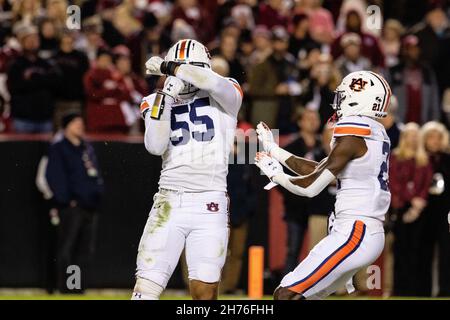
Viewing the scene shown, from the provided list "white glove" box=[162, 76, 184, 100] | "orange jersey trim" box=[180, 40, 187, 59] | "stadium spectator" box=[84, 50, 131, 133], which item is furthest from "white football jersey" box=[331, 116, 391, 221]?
"stadium spectator" box=[84, 50, 131, 133]

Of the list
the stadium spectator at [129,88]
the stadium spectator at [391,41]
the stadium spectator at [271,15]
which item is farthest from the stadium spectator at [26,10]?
the stadium spectator at [391,41]

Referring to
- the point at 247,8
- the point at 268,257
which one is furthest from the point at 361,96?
the point at 247,8

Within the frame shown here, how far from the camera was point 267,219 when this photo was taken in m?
14.2

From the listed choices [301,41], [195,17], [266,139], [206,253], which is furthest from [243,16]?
[206,253]

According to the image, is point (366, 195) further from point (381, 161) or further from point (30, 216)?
point (30, 216)

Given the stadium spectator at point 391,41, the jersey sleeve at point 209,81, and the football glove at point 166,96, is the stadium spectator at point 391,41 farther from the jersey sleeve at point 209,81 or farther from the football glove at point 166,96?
the football glove at point 166,96

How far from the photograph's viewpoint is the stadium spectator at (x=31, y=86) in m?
13.7

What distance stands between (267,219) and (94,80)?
2.37 m

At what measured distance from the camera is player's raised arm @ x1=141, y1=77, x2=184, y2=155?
8812 millimetres

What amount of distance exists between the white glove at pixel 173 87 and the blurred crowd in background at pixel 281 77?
4289 millimetres

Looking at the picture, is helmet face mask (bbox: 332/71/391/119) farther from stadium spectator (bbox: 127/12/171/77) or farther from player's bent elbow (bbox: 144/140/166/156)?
stadium spectator (bbox: 127/12/171/77)

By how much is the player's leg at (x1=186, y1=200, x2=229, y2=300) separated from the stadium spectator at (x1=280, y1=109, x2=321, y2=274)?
4.50 m

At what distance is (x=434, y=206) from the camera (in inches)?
537

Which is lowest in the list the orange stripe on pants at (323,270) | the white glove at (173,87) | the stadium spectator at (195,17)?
the orange stripe on pants at (323,270)
